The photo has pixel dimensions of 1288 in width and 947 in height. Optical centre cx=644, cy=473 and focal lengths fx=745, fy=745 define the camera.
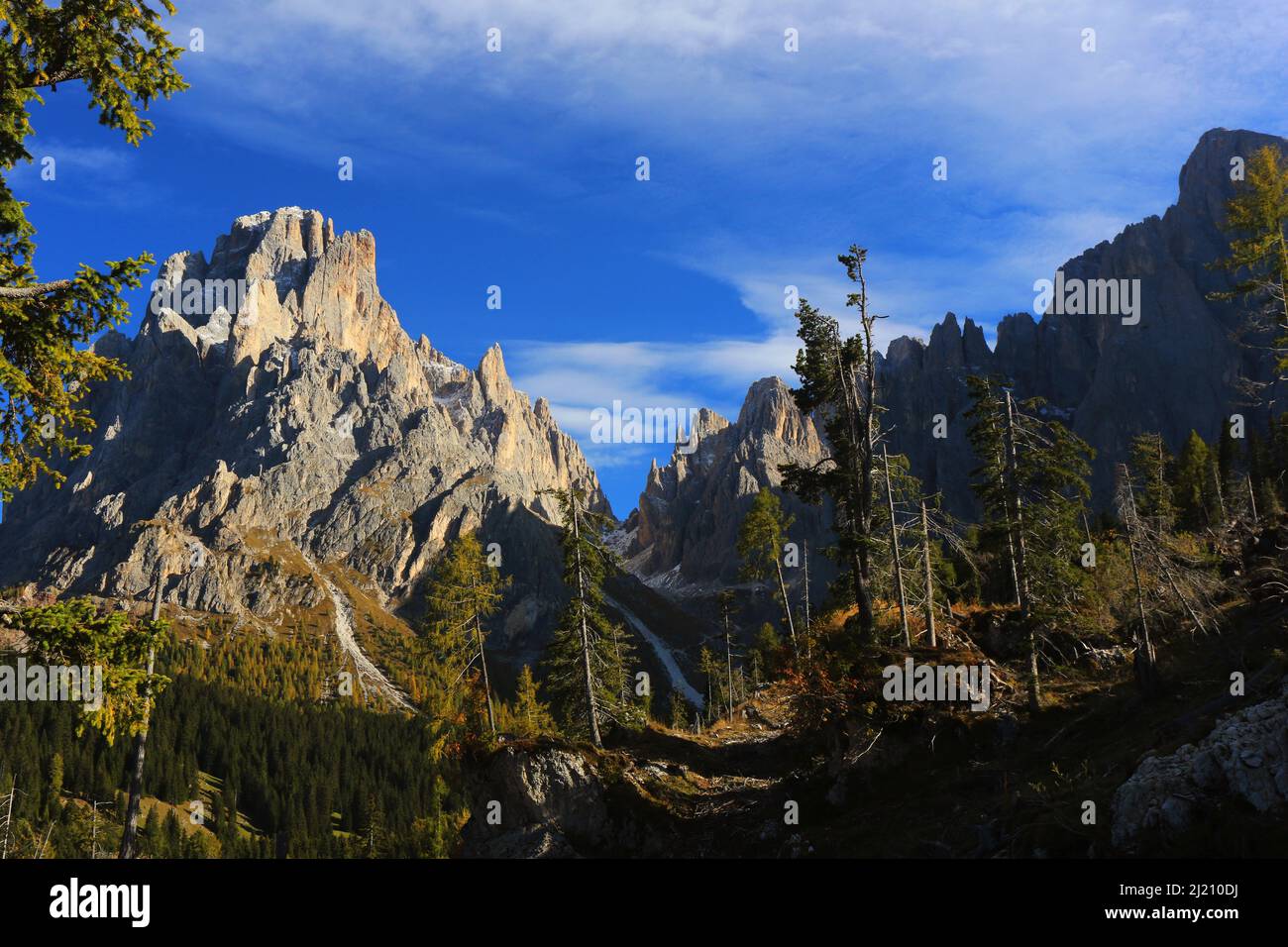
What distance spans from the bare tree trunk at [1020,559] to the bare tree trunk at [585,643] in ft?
55.1

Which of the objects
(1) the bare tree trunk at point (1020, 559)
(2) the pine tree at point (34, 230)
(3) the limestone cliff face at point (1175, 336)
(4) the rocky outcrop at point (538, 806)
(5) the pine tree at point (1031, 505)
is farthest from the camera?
(3) the limestone cliff face at point (1175, 336)

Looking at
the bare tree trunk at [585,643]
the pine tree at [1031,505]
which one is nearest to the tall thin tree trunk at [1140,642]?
the pine tree at [1031,505]

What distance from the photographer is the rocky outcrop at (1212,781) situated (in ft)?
38.9

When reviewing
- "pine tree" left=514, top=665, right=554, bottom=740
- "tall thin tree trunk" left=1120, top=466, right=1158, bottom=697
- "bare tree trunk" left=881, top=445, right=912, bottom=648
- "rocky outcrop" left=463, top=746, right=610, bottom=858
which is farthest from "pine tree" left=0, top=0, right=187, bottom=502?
"pine tree" left=514, top=665, right=554, bottom=740

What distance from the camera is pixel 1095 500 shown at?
15850 centimetres

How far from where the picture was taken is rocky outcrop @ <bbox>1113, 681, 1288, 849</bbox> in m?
11.9

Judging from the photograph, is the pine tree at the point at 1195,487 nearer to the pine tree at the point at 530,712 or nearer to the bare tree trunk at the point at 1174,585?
the bare tree trunk at the point at 1174,585

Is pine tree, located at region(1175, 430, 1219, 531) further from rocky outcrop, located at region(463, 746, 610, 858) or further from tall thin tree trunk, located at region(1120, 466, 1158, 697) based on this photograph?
rocky outcrop, located at region(463, 746, 610, 858)

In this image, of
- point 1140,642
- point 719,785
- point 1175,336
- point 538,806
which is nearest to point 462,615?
point 538,806

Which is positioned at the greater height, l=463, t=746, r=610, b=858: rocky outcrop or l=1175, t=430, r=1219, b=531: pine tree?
l=1175, t=430, r=1219, b=531: pine tree

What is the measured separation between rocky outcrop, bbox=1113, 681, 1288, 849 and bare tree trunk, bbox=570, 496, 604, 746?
70.1ft

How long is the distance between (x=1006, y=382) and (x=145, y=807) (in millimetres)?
131684

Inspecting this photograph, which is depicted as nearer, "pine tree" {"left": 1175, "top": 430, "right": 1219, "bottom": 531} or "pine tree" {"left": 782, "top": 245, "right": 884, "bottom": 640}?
"pine tree" {"left": 782, "top": 245, "right": 884, "bottom": 640}
